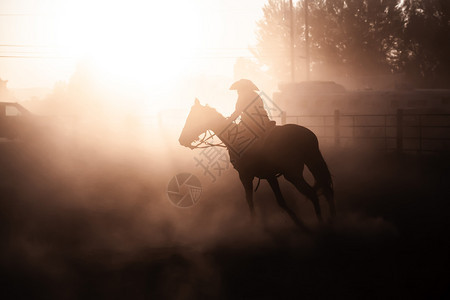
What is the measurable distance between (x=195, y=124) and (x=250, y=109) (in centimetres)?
83

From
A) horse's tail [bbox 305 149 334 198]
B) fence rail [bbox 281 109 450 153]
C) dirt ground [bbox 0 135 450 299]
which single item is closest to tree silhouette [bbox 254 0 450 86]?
fence rail [bbox 281 109 450 153]

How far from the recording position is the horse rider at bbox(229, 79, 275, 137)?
7227 mm

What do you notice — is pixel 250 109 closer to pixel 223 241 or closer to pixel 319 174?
pixel 319 174

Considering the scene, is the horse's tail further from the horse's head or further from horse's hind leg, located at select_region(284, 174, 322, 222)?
the horse's head

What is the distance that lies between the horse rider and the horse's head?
0.40m

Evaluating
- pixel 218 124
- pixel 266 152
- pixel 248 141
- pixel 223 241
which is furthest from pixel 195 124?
pixel 223 241

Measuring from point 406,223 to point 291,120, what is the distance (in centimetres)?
1614

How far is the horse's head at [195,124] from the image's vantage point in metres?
7.44

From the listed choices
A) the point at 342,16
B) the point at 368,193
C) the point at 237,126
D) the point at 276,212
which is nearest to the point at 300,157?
the point at 237,126

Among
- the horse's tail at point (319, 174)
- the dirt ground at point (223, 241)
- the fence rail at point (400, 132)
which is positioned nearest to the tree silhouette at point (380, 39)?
the fence rail at point (400, 132)

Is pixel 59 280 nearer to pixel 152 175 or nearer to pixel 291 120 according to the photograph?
pixel 152 175

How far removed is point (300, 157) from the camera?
25.1 ft

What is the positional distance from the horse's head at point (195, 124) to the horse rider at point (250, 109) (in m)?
0.40

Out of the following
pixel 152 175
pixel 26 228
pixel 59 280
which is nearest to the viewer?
pixel 59 280
